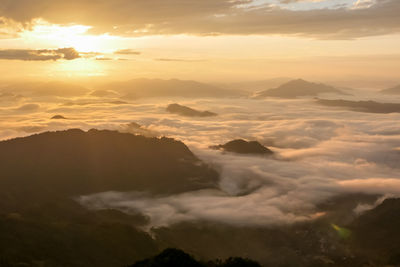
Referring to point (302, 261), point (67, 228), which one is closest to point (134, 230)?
point (67, 228)

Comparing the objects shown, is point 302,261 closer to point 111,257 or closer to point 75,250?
point 111,257

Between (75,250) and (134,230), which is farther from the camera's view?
(134,230)

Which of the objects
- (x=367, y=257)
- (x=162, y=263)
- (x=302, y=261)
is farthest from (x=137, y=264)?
(x=367, y=257)

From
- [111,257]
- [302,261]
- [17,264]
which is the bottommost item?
[302,261]

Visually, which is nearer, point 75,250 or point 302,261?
point 75,250

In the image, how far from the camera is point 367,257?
197250 mm

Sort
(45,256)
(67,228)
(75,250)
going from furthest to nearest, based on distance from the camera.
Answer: (67,228)
(75,250)
(45,256)

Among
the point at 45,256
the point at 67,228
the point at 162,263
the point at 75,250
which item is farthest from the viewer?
the point at 67,228

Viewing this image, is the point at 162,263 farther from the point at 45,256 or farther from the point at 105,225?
the point at 105,225

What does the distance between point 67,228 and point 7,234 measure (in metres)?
24.2

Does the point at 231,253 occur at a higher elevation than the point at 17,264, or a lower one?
lower

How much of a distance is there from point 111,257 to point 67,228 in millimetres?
25259

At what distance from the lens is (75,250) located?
534 ft

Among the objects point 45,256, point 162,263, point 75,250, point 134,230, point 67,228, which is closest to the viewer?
point 162,263
